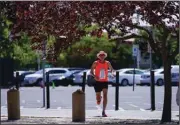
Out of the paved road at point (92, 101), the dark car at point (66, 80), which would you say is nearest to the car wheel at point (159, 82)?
the dark car at point (66, 80)

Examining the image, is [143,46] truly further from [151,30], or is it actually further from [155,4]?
[155,4]

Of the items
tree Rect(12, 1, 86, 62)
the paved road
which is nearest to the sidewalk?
tree Rect(12, 1, 86, 62)

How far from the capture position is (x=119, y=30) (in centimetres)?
1133

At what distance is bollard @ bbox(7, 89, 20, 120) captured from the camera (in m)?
11.7

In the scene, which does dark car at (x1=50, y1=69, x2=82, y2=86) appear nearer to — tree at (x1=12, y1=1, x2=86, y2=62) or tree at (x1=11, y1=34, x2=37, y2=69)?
tree at (x1=11, y1=34, x2=37, y2=69)

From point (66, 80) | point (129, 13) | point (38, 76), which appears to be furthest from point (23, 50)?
point (129, 13)

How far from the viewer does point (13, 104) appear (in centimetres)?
1181

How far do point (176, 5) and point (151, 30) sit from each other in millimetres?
1943

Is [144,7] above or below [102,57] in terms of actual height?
above

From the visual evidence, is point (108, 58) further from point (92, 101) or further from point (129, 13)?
point (129, 13)

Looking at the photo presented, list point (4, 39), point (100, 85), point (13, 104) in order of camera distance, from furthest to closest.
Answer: point (4, 39), point (100, 85), point (13, 104)

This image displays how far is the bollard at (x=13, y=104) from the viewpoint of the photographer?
38.5ft

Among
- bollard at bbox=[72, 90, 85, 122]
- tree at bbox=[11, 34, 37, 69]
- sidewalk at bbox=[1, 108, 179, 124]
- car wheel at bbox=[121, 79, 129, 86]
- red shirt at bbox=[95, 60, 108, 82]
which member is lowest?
car wheel at bbox=[121, 79, 129, 86]

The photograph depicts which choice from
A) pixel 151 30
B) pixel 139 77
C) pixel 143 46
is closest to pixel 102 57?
pixel 151 30
